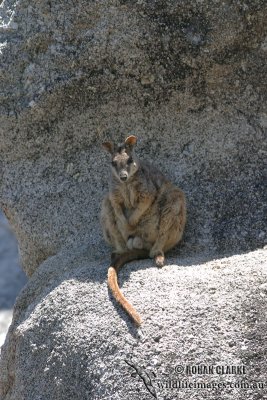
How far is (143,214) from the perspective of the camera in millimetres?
6129

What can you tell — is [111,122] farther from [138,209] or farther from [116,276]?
[116,276]

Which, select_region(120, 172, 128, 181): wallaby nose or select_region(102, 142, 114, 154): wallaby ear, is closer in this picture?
select_region(120, 172, 128, 181): wallaby nose

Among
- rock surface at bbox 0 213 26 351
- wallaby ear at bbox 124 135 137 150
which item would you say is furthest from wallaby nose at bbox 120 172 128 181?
rock surface at bbox 0 213 26 351

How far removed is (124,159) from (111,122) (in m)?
0.97

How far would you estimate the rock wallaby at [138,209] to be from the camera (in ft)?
19.6

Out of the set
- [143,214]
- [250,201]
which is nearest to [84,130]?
[143,214]

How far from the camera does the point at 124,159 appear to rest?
591 cm

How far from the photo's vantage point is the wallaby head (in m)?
5.88

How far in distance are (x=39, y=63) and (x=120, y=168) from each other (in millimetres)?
1530

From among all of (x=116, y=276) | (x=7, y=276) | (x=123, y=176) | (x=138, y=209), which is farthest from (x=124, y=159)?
(x=7, y=276)

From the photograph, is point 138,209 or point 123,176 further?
point 138,209

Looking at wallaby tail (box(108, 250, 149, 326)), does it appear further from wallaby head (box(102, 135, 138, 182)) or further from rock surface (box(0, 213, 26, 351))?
rock surface (box(0, 213, 26, 351))

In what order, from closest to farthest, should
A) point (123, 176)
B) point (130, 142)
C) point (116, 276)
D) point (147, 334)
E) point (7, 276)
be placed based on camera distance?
point (147, 334), point (116, 276), point (123, 176), point (130, 142), point (7, 276)

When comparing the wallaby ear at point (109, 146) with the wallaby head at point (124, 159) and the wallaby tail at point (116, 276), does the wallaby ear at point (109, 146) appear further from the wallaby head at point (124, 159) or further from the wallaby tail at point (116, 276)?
the wallaby tail at point (116, 276)
